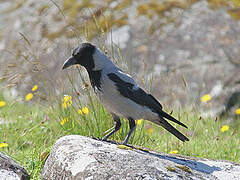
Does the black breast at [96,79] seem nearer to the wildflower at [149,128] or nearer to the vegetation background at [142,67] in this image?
the vegetation background at [142,67]

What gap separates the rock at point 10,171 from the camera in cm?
318

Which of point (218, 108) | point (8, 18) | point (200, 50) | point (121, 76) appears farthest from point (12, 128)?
point (8, 18)

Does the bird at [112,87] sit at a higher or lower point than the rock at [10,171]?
higher

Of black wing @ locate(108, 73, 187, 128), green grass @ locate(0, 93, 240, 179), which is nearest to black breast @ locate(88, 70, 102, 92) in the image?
black wing @ locate(108, 73, 187, 128)

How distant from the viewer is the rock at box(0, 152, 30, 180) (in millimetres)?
3176

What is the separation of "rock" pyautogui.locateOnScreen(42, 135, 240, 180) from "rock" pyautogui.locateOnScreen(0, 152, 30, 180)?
23cm

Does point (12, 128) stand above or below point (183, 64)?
above

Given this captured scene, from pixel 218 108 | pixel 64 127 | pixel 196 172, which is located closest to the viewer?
pixel 196 172

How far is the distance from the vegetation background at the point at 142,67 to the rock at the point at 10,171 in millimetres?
1024

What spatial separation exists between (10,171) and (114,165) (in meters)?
0.91

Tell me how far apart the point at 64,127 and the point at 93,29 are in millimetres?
3682

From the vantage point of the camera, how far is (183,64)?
7332 millimetres

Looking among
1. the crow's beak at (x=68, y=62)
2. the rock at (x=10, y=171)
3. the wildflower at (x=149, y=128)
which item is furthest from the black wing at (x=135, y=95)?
the wildflower at (x=149, y=128)

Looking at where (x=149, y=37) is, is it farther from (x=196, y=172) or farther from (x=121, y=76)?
(x=196, y=172)
